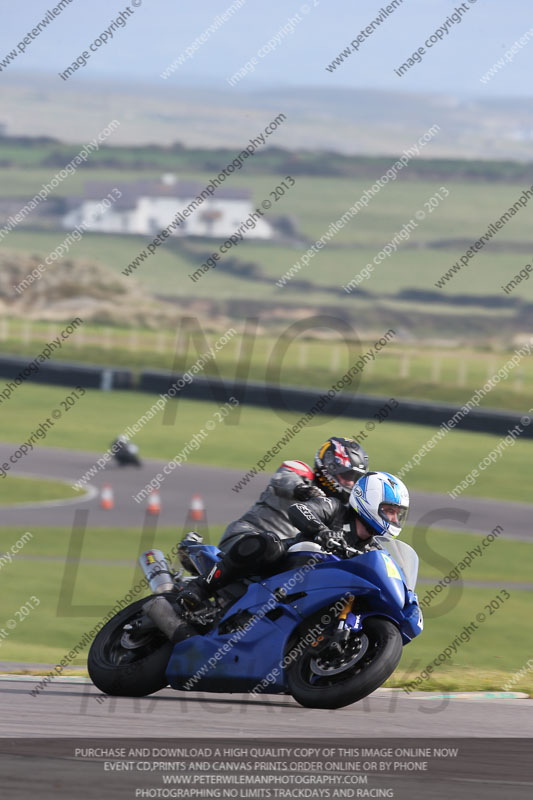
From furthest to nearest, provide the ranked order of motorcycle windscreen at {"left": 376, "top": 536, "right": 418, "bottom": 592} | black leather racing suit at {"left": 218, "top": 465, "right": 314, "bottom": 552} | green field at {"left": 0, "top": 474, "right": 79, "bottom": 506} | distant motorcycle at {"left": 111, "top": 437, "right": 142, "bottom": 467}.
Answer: distant motorcycle at {"left": 111, "top": 437, "right": 142, "bottom": 467}, green field at {"left": 0, "top": 474, "right": 79, "bottom": 506}, black leather racing suit at {"left": 218, "top": 465, "right": 314, "bottom": 552}, motorcycle windscreen at {"left": 376, "top": 536, "right": 418, "bottom": 592}

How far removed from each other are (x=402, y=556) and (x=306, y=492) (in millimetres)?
742

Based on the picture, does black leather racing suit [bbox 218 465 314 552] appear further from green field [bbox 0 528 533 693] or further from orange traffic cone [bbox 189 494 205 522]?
orange traffic cone [bbox 189 494 205 522]

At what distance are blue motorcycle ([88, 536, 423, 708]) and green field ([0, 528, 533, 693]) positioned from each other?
2016 mm

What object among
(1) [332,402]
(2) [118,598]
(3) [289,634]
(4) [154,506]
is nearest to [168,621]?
(3) [289,634]

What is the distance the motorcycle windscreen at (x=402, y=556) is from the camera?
7051 millimetres

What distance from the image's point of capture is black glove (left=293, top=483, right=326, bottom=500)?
24.7 feet

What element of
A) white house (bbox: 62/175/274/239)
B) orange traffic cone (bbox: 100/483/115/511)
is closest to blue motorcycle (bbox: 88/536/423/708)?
orange traffic cone (bbox: 100/483/115/511)

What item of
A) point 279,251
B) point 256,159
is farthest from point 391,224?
point 256,159

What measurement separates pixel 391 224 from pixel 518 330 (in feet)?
117

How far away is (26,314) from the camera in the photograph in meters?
70.3

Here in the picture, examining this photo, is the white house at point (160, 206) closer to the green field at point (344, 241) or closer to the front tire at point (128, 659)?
the green field at point (344, 241)

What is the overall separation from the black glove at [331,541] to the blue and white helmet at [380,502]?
207 mm

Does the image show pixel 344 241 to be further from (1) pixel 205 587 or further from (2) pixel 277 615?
(2) pixel 277 615

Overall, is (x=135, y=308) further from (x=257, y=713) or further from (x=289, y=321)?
(x=257, y=713)
